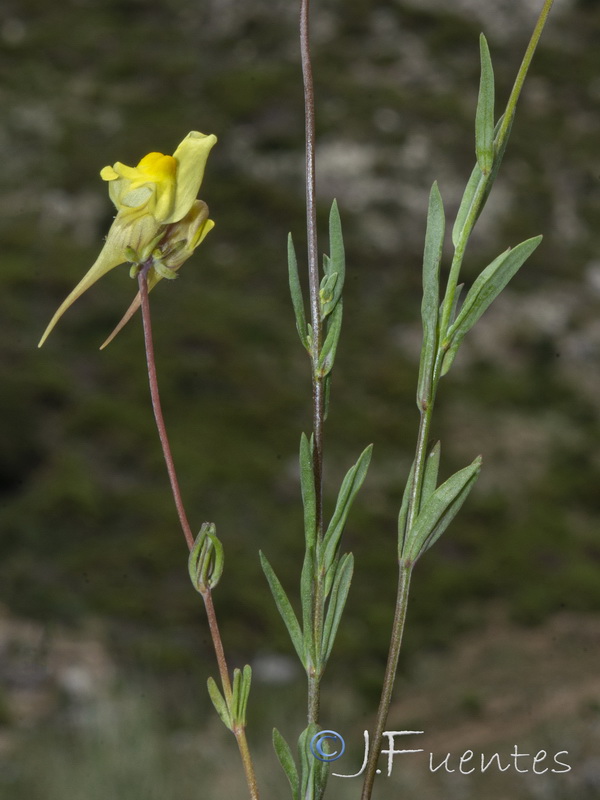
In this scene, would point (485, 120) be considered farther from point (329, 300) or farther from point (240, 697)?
point (240, 697)

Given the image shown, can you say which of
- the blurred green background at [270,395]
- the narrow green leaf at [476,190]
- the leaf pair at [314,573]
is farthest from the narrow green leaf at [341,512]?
the blurred green background at [270,395]

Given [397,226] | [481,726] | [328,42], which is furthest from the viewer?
[328,42]

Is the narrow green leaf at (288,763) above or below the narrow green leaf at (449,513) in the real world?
below

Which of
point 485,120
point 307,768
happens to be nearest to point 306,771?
point 307,768

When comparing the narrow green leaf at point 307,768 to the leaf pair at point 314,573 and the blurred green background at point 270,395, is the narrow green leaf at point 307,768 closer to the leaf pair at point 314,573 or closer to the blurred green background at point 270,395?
the leaf pair at point 314,573

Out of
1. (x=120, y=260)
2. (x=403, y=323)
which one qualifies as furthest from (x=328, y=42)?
(x=120, y=260)

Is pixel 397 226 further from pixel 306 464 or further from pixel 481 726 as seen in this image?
pixel 306 464

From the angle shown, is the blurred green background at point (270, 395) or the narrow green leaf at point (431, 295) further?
the blurred green background at point (270, 395)
